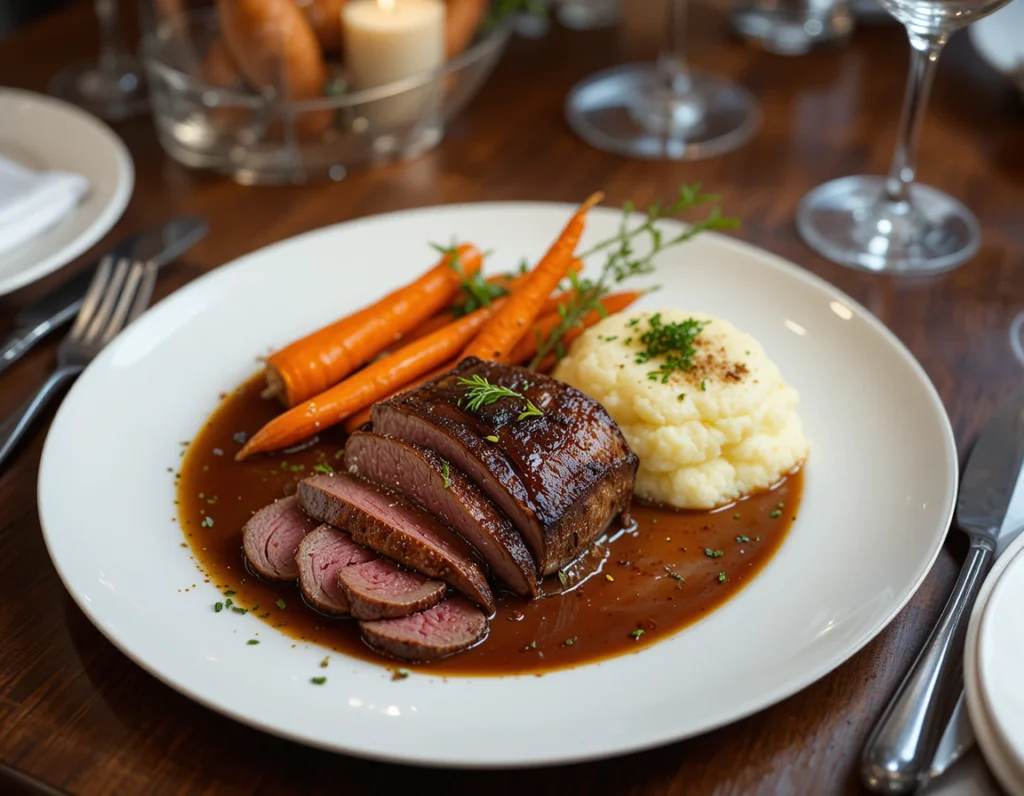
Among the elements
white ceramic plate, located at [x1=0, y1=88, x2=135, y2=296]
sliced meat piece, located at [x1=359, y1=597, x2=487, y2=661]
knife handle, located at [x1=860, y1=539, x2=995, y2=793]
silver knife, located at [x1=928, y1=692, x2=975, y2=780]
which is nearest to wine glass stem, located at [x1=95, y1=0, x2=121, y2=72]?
white ceramic plate, located at [x1=0, y1=88, x2=135, y2=296]

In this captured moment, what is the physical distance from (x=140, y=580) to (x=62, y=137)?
188cm

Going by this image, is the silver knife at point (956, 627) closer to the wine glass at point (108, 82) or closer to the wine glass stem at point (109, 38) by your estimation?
the wine glass at point (108, 82)

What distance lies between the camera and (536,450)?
1996 millimetres

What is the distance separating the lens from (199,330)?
8.55ft

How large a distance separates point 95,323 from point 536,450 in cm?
133

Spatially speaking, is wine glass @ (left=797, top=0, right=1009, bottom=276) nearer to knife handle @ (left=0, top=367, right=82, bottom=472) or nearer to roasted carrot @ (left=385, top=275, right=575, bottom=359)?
roasted carrot @ (left=385, top=275, right=575, bottom=359)

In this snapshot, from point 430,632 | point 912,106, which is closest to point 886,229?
point 912,106

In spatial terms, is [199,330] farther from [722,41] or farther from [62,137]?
[722,41]

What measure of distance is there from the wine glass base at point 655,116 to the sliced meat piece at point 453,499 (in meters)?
1.85

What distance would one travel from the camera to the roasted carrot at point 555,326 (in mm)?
2604

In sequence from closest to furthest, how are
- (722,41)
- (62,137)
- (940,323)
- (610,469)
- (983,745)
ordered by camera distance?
(983,745) → (610,469) → (940,323) → (62,137) → (722,41)

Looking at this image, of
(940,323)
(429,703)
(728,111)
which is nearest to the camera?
(429,703)

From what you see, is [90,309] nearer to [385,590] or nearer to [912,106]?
[385,590]

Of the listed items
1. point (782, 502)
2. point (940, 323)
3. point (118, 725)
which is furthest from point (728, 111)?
point (118, 725)
